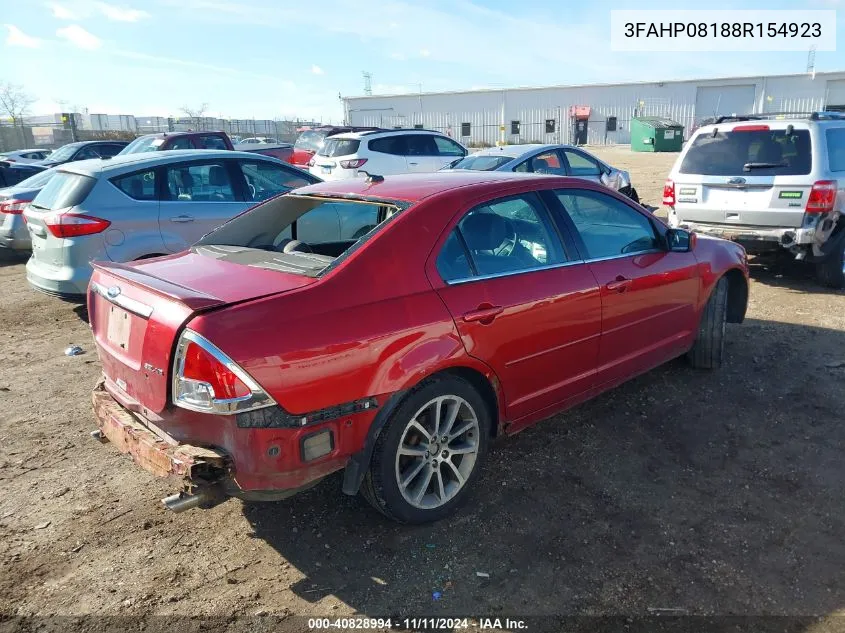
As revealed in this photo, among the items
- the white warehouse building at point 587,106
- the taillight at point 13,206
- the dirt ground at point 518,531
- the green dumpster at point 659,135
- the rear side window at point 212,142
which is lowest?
the dirt ground at point 518,531

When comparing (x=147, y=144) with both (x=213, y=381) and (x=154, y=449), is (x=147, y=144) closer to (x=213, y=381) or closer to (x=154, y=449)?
(x=154, y=449)

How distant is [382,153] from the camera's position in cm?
1410

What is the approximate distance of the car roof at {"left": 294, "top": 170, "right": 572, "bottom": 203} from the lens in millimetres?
3414

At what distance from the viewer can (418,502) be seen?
314 cm

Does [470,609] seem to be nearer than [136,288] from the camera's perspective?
Yes

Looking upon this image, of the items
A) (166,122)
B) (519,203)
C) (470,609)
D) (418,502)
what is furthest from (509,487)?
(166,122)

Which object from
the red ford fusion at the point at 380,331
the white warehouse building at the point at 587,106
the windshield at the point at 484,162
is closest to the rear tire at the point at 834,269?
the red ford fusion at the point at 380,331

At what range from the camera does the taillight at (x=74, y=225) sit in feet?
19.7

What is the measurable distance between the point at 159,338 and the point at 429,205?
1422 mm

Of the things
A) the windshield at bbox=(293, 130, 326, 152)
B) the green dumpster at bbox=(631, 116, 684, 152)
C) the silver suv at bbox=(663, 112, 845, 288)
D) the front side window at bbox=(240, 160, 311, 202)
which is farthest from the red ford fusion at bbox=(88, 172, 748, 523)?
the green dumpster at bbox=(631, 116, 684, 152)

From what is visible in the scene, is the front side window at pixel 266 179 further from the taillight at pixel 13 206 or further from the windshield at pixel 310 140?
the windshield at pixel 310 140

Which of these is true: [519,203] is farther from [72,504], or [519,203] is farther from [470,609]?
[72,504]

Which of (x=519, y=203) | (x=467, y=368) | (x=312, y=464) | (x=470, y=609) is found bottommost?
(x=470, y=609)

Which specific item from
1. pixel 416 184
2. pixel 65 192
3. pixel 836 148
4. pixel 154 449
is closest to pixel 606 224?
pixel 416 184
